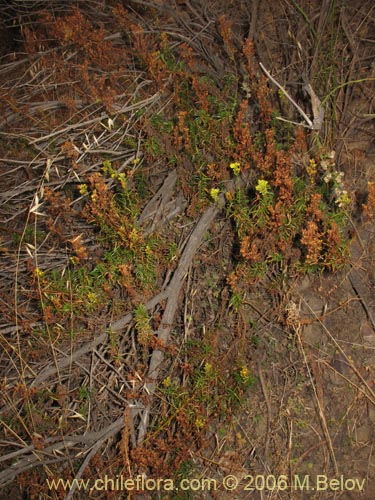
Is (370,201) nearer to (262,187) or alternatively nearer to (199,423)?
(262,187)

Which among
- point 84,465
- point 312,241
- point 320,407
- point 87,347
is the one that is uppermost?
point 312,241

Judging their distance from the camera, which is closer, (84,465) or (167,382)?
(84,465)

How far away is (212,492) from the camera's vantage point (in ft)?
8.27

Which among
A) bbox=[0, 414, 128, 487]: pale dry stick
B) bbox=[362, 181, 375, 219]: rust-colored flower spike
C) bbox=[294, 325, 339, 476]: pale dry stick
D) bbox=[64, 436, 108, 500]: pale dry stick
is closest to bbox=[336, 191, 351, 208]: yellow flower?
bbox=[362, 181, 375, 219]: rust-colored flower spike

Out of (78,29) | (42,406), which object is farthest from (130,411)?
(78,29)

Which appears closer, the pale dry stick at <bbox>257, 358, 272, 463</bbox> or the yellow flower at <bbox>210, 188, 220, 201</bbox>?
the pale dry stick at <bbox>257, 358, 272, 463</bbox>

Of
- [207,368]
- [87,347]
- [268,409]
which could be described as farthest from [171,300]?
[268,409]

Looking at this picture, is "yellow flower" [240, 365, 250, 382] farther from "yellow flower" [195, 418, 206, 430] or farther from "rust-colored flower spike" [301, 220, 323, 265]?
"rust-colored flower spike" [301, 220, 323, 265]

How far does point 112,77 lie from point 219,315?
6.11 ft

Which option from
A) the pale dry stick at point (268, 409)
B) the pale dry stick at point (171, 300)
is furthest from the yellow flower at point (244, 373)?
the pale dry stick at point (171, 300)

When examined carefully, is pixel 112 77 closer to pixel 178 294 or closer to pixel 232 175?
pixel 232 175

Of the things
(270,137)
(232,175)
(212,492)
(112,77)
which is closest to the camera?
(212,492)

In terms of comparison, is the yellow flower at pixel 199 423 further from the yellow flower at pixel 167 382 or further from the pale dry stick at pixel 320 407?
the pale dry stick at pixel 320 407

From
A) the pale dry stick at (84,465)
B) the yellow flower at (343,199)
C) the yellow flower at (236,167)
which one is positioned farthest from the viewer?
the yellow flower at (236,167)
